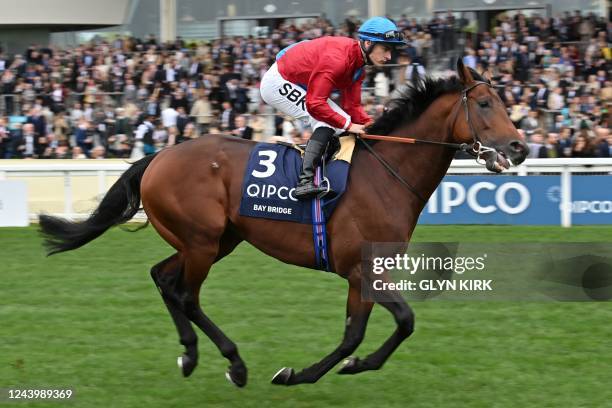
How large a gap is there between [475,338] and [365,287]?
1507mm

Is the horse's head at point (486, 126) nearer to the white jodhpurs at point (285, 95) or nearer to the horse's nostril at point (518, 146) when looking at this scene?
the horse's nostril at point (518, 146)

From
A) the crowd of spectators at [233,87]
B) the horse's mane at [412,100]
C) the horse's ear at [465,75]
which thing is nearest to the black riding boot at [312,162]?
the horse's mane at [412,100]

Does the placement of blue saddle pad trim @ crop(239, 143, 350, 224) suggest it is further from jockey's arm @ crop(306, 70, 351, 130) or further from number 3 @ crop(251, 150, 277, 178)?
jockey's arm @ crop(306, 70, 351, 130)

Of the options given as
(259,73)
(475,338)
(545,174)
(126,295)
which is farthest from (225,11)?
(475,338)

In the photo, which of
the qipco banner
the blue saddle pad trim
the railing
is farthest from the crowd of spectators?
the blue saddle pad trim

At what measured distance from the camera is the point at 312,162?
491 cm

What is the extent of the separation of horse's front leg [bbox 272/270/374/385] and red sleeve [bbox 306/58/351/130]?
820 millimetres

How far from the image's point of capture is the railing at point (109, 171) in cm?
1109

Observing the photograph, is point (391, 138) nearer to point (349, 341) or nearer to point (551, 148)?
point (349, 341)

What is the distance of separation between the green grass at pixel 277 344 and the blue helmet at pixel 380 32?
183cm

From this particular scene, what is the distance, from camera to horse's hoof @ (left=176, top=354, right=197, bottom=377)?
508 centimetres

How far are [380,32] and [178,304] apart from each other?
1.86 m

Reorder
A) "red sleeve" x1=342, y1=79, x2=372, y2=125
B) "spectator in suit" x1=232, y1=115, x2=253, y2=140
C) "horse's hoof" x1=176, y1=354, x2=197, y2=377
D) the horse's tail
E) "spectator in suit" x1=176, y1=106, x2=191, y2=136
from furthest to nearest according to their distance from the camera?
1. "spectator in suit" x1=176, y1=106, x2=191, y2=136
2. "spectator in suit" x1=232, y1=115, x2=253, y2=140
3. the horse's tail
4. "red sleeve" x1=342, y1=79, x2=372, y2=125
5. "horse's hoof" x1=176, y1=354, x2=197, y2=377

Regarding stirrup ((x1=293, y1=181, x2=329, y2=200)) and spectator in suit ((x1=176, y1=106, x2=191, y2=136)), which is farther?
spectator in suit ((x1=176, y1=106, x2=191, y2=136))
